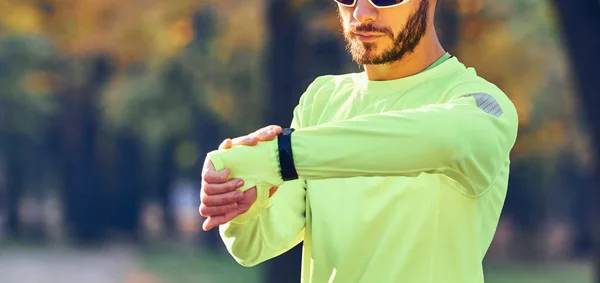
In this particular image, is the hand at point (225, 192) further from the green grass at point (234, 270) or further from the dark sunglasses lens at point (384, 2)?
the green grass at point (234, 270)

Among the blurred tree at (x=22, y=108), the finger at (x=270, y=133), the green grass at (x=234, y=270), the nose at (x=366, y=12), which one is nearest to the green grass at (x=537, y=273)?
the green grass at (x=234, y=270)

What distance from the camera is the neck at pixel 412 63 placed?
3.07 m

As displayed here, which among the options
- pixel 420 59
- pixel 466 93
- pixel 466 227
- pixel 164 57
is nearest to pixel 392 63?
pixel 420 59

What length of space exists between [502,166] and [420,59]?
1.34ft

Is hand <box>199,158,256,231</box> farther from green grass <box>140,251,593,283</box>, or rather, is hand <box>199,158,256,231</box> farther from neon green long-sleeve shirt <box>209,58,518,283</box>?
green grass <box>140,251,593,283</box>

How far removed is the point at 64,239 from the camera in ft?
94.7

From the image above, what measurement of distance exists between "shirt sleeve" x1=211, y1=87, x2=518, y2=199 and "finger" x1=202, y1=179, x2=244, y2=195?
0.02 m

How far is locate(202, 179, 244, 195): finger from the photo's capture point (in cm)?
263

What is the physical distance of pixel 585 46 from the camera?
982 centimetres

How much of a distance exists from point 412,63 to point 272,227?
1.98ft

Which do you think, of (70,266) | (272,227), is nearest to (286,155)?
(272,227)

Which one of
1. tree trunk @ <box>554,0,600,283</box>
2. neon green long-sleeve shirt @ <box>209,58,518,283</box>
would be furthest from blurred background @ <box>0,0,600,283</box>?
neon green long-sleeve shirt @ <box>209,58,518,283</box>

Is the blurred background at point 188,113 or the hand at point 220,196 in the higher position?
the hand at point 220,196

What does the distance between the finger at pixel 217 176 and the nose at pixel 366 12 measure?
62 cm
